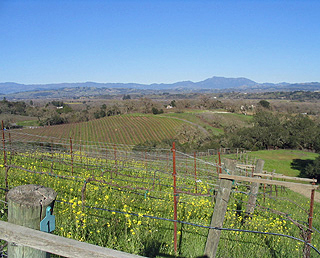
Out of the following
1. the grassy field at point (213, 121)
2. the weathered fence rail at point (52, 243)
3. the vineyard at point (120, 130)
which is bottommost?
the vineyard at point (120, 130)

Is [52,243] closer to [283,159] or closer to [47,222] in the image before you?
[47,222]

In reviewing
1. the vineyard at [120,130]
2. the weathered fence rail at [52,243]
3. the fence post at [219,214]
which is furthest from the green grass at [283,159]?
the weathered fence rail at [52,243]

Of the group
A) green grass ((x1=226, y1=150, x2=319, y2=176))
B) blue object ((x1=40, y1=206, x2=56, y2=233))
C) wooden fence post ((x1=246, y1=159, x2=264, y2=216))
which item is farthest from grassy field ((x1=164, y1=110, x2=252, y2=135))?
blue object ((x1=40, y1=206, x2=56, y2=233))

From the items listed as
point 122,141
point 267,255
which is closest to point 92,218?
point 267,255

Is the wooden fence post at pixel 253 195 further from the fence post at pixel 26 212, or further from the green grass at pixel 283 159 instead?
the green grass at pixel 283 159

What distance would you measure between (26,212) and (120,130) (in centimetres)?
5061

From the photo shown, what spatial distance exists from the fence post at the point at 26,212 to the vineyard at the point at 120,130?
42.7m

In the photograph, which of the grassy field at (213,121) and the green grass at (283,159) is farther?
the grassy field at (213,121)

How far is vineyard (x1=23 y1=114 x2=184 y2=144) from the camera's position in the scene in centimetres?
4653

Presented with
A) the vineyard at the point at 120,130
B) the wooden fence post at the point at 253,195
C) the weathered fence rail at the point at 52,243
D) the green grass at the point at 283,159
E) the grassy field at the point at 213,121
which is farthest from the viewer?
the grassy field at the point at 213,121

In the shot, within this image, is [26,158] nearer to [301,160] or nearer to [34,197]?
[34,197]

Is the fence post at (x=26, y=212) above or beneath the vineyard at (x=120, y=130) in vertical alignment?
above

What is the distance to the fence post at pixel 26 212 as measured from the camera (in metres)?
1.48

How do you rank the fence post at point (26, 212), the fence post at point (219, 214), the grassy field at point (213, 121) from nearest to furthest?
1. the fence post at point (26, 212)
2. the fence post at point (219, 214)
3. the grassy field at point (213, 121)
